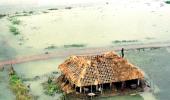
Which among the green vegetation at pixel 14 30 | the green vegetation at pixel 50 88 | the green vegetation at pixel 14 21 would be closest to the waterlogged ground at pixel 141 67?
the green vegetation at pixel 50 88

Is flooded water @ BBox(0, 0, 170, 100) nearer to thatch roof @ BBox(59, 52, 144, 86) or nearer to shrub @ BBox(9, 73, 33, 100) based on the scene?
shrub @ BBox(9, 73, 33, 100)

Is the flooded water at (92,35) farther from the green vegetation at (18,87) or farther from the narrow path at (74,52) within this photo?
the narrow path at (74,52)

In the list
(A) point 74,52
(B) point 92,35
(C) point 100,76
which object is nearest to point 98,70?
(C) point 100,76

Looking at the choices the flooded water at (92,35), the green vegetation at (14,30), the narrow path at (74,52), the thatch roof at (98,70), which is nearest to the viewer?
the thatch roof at (98,70)

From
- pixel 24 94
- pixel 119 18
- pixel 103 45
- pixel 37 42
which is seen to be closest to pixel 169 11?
pixel 119 18

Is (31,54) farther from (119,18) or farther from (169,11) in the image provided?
(169,11)

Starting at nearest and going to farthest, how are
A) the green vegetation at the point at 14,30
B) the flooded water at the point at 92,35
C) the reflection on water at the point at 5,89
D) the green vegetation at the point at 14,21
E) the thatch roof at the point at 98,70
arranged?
the thatch roof at the point at 98,70, the reflection on water at the point at 5,89, the flooded water at the point at 92,35, the green vegetation at the point at 14,30, the green vegetation at the point at 14,21

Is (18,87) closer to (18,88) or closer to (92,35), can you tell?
(18,88)
